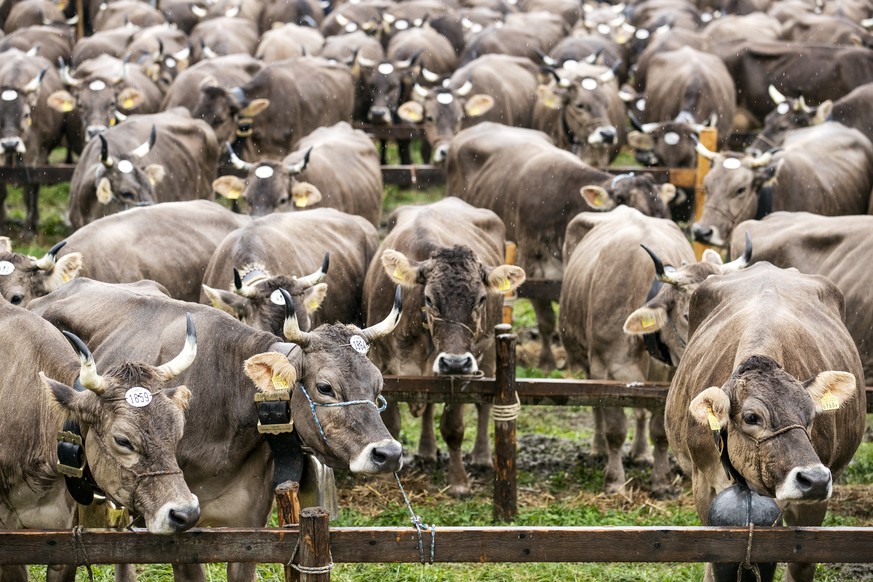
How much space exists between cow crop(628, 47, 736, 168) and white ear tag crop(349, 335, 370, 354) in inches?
341

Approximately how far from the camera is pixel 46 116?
15.4 metres

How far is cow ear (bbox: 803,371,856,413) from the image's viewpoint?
5145 mm

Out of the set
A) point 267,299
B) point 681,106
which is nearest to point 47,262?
point 267,299

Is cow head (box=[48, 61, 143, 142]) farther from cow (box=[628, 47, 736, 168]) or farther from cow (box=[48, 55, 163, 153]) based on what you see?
cow (box=[628, 47, 736, 168])

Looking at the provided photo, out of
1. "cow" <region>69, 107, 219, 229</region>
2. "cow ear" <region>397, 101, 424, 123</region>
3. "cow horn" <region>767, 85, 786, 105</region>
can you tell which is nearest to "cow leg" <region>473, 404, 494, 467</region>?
"cow" <region>69, 107, 219, 229</region>

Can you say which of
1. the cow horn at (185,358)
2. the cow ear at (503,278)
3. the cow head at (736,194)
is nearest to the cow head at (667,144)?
the cow head at (736,194)

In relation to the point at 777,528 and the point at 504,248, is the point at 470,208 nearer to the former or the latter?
the point at 504,248

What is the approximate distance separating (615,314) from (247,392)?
3.26 metres

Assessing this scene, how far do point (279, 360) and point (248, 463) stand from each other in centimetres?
74

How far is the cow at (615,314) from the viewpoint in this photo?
826cm

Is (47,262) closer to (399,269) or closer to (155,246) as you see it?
(155,246)

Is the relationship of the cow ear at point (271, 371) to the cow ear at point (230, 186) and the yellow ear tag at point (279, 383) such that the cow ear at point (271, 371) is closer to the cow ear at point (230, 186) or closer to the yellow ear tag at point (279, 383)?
the yellow ear tag at point (279, 383)

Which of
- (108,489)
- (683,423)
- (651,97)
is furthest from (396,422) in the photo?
(651,97)

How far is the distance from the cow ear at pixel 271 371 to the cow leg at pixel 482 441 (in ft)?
11.1
